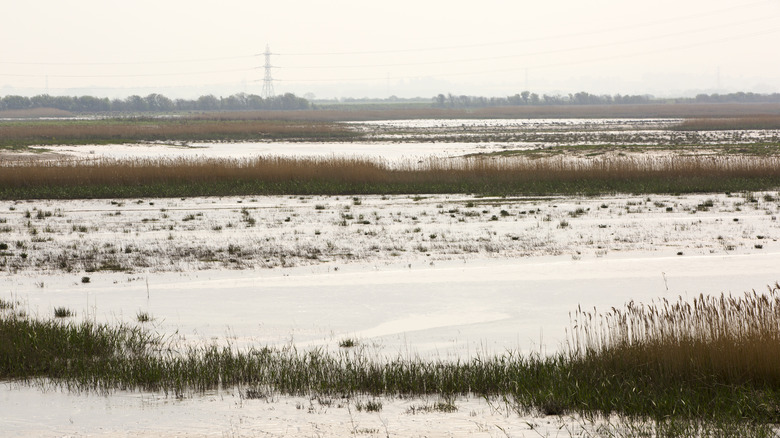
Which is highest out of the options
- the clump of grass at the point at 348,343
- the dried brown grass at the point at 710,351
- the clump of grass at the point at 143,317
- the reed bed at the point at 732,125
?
the reed bed at the point at 732,125

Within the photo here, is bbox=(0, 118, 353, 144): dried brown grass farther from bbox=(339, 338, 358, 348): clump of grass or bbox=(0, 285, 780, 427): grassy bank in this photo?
bbox=(0, 285, 780, 427): grassy bank

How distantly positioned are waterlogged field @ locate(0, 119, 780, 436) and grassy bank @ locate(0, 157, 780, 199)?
3.21 meters

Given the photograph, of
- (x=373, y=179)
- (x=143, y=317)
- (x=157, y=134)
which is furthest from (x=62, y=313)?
(x=157, y=134)

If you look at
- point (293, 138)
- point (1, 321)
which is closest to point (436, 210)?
point (1, 321)

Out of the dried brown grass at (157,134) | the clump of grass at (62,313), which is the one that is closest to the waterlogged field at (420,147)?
the dried brown grass at (157,134)

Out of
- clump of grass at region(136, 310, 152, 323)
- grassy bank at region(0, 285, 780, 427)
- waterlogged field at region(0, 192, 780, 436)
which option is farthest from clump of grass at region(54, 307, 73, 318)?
grassy bank at region(0, 285, 780, 427)

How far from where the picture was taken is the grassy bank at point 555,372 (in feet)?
28.3

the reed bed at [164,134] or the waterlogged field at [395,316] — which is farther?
the reed bed at [164,134]

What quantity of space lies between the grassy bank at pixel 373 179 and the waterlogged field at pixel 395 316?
321 centimetres

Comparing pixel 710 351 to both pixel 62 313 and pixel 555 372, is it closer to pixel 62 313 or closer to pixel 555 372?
pixel 555 372

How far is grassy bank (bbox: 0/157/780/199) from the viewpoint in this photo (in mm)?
32875

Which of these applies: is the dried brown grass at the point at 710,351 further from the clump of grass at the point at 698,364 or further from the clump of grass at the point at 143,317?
the clump of grass at the point at 143,317

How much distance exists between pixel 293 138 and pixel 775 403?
245 ft

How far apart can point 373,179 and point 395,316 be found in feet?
71.2
